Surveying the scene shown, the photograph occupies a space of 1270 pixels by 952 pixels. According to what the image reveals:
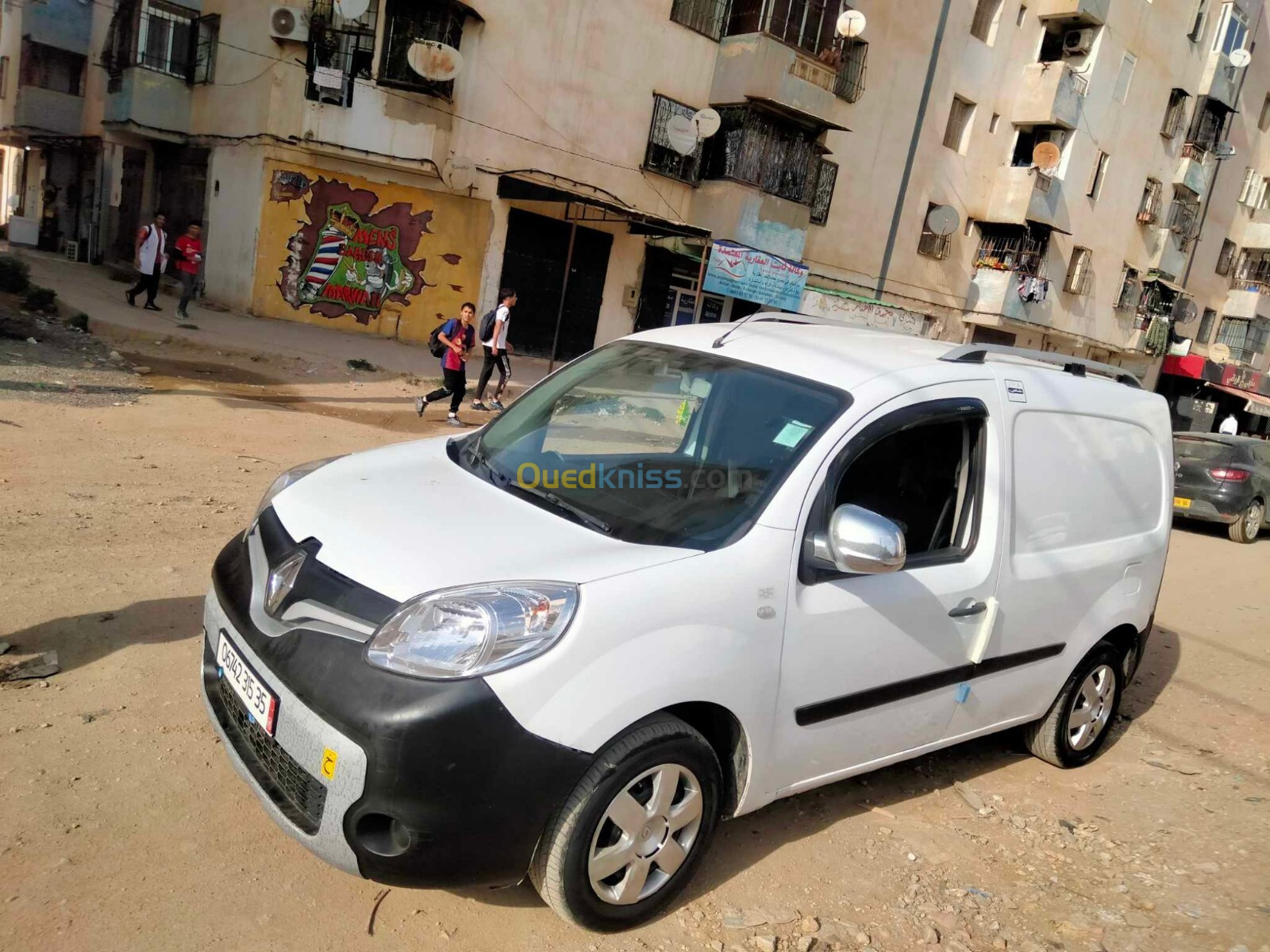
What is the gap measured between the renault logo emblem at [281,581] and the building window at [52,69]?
28703 millimetres

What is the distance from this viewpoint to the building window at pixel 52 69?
977 inches

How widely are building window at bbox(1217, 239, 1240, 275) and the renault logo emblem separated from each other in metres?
43.5

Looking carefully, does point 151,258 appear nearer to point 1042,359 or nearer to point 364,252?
point 364,252

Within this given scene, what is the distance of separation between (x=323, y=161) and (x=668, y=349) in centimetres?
1563

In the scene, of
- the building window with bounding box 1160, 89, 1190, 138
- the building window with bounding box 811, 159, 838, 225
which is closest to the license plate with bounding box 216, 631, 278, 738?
the building window with bounding box 811, 159, 838, 225

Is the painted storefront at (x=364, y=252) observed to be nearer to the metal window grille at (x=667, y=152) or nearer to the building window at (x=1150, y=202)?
the metal window grille at (x=667, y=152)

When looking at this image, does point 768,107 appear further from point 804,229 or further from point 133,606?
point 133,606

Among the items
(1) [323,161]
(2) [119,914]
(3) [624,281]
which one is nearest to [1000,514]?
(2) [119,914]

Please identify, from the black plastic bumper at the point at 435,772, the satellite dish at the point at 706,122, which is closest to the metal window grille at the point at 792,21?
the satellite dish at the point at 706,122

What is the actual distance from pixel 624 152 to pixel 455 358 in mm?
10721

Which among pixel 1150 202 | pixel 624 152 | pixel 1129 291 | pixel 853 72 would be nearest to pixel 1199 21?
pixel 1150 202

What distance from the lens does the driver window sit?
3354 mm

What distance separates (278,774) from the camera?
254 cm

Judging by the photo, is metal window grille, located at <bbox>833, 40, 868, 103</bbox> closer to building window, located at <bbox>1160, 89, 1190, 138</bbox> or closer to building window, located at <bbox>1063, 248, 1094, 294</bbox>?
building window, located at <bbox>1063, 248, 1094, 294</bbox>
